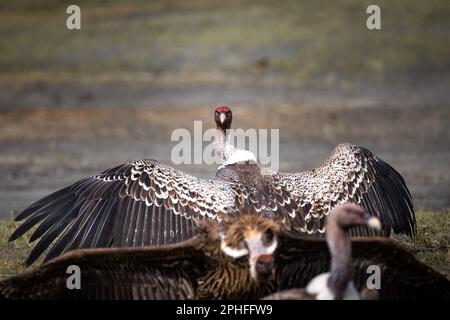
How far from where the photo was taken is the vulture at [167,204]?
8586 millimetres

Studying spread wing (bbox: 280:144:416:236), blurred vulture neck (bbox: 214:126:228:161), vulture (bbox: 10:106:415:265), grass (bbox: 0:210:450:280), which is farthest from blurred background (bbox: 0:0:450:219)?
vulture (bbox: 10:106:415:265)

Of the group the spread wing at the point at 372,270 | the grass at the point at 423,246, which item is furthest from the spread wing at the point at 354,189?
the spread wing at the point at 372,270

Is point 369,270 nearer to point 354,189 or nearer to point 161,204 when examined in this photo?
point 354,189

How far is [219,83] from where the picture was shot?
23.0 m

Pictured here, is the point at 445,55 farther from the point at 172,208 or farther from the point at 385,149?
the point at 172,208

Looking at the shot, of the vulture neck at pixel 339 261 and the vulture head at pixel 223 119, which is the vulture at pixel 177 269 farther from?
the vulture head at pixel 223 119

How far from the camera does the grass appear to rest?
924 centimetres

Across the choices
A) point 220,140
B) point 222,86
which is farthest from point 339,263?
point 222,86

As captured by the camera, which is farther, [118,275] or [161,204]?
[161,204]

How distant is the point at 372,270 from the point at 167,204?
207 centimetres

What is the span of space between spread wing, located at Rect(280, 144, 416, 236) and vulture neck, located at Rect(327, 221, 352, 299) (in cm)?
217

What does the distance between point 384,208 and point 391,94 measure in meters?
12.7

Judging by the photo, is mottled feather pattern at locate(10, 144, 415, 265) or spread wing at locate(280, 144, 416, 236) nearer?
mottled feather pattern at locate(10, 144, 415, 265)

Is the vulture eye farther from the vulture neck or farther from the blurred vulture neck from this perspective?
the blurred vulture neck
